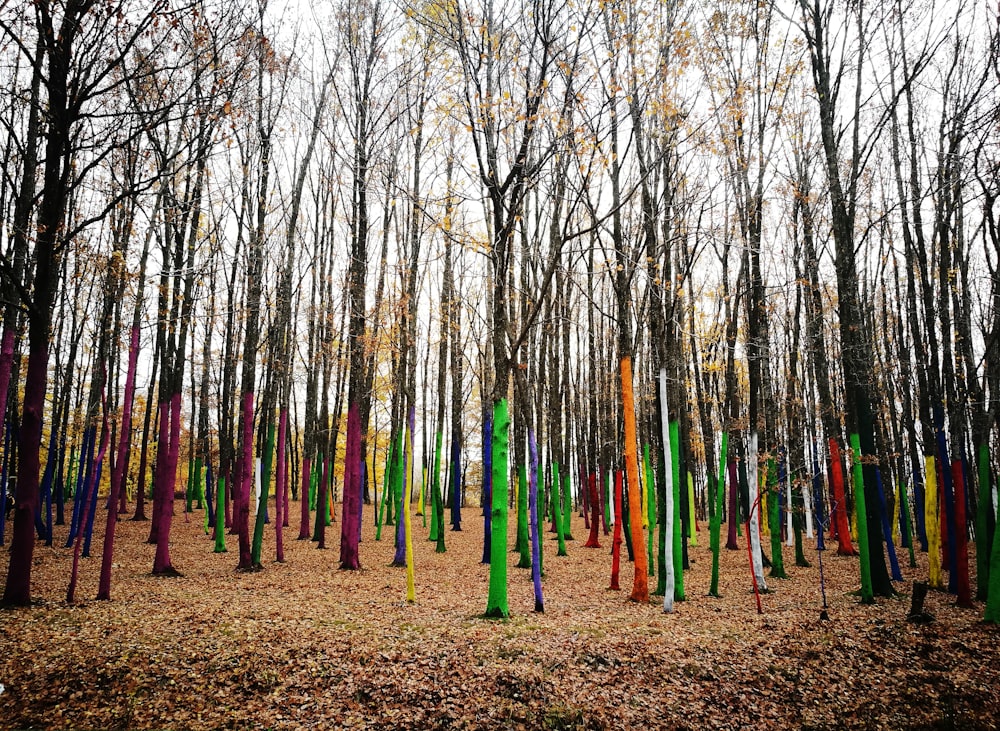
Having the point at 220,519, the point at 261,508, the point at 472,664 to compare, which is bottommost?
the point at 472,664

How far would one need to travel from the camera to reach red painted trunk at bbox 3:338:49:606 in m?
6.85

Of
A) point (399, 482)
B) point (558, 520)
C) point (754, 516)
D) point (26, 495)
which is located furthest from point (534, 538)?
point (399, 482)

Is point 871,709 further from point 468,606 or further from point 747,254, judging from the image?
point 747,254

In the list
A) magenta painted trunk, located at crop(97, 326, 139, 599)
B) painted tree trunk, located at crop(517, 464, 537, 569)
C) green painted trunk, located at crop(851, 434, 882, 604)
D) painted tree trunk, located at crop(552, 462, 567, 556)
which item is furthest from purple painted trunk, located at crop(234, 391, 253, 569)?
green painted trunk, located at crop(851, 434, 882, 604)

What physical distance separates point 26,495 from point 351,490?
219 inches

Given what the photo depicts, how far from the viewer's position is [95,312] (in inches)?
654

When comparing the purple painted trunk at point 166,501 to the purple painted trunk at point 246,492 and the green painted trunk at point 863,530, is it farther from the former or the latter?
the green painted trunk at point 863,530

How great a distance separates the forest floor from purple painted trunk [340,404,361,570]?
2.51 metres

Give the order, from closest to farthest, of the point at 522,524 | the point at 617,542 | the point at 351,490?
the point at 617,542 < the point at 351,490 < the point at 522,524

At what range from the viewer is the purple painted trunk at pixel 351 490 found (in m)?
11.4

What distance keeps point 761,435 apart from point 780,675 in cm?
1214

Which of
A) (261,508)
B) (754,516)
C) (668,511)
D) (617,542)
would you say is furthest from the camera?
(261,508)

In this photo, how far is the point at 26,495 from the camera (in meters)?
6.88

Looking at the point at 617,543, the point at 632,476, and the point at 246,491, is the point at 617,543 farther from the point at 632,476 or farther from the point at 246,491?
the point at 246,491
